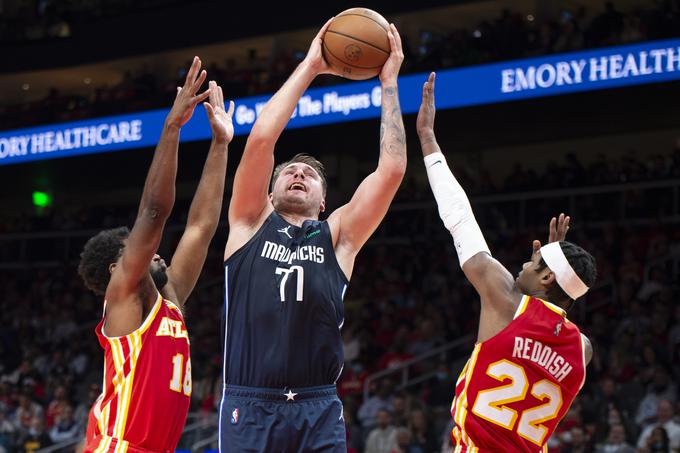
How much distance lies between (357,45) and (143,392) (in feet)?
5.49

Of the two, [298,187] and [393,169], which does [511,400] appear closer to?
[393,169]

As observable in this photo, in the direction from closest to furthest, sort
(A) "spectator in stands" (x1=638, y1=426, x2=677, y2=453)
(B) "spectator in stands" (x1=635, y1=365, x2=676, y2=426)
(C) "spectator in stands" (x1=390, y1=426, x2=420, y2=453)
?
1. (A) "spectator in stands" (x1=638, y1=426, x2=677, y2=453)
2. (B) "spectator in stands" (x1=635, y1=365, x2=676, y2=426)
3. (C) "spectator in stands" (x1=390, y1=426, x2=420, y2=453)

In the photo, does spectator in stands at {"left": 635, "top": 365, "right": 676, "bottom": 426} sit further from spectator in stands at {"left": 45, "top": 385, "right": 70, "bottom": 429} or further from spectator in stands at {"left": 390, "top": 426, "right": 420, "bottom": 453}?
spectator in stands at {"left": 45, "top": 385, "right": 70, "bottom": 429}

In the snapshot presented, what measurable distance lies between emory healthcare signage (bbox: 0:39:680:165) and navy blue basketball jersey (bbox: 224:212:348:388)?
7823 mm

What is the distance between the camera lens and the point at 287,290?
12.5 ft

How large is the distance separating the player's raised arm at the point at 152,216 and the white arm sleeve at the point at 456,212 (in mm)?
1046

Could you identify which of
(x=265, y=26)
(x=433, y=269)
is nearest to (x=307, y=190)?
(x=433, y=269)

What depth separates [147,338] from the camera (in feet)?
13.6

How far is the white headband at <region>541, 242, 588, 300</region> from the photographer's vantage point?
409cm

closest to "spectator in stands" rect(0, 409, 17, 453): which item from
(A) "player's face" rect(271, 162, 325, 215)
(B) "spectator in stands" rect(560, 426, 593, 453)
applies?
(B) "spectator in stands" rect(560, 426, 593, 453)

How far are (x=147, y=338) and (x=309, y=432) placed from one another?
2.73 ft

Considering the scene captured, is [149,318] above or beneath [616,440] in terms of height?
above

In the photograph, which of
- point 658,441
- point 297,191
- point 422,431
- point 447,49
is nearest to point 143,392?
point 297,191

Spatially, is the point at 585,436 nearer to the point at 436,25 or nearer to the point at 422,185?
the point at 422,185
